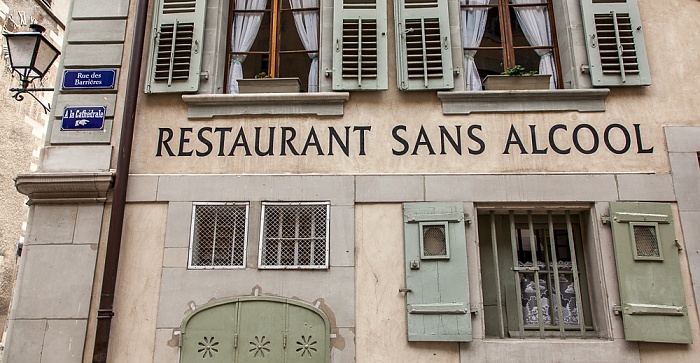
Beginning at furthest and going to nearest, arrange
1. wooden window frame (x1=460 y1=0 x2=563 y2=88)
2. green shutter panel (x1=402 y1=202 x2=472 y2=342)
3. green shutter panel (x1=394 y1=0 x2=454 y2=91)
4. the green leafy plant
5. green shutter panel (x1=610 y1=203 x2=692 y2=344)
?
wooden window frame (x1=460 y1=0 x2=563 y2=88) → the green leafy plant → green shutter panel (x1=394 y1=0 x2=454 y2=91) → green shutter panel (x1=402 y1=202 x2=472 y2=342) → green shutter panel (x1=610 y1=203 x2=692 y2=344)

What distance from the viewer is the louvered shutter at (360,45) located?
696 centimetres

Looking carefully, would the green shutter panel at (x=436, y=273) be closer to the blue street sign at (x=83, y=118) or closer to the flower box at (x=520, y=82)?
the flower box at (x=520, y=82)

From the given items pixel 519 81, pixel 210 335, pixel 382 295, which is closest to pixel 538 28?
pixel 519 81

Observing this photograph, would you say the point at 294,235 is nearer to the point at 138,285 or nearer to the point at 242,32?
the point at 138,285

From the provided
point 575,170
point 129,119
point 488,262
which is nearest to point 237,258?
point 129,119

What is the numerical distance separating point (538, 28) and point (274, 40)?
141 inches

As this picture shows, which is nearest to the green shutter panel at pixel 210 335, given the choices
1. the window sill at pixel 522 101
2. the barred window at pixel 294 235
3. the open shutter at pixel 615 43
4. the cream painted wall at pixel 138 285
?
the cream painted wall at pixel 138 285

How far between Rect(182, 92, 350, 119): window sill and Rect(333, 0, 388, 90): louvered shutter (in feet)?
0.73

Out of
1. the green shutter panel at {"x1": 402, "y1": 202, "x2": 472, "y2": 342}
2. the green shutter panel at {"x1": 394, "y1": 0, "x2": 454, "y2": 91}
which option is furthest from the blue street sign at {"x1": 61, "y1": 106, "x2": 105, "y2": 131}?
the green shutter panel at {"x1": 402, "y1": 202, "x2": 472, "y2": 342}

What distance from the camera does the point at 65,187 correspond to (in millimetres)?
6625

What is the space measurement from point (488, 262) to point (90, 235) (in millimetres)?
4681

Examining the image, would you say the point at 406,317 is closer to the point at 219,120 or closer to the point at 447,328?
the point at 447,328

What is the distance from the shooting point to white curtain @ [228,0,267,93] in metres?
7.51

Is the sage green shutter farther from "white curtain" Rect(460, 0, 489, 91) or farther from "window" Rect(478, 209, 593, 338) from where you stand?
"white curtain" Rect(460, 0, 489, 91)
